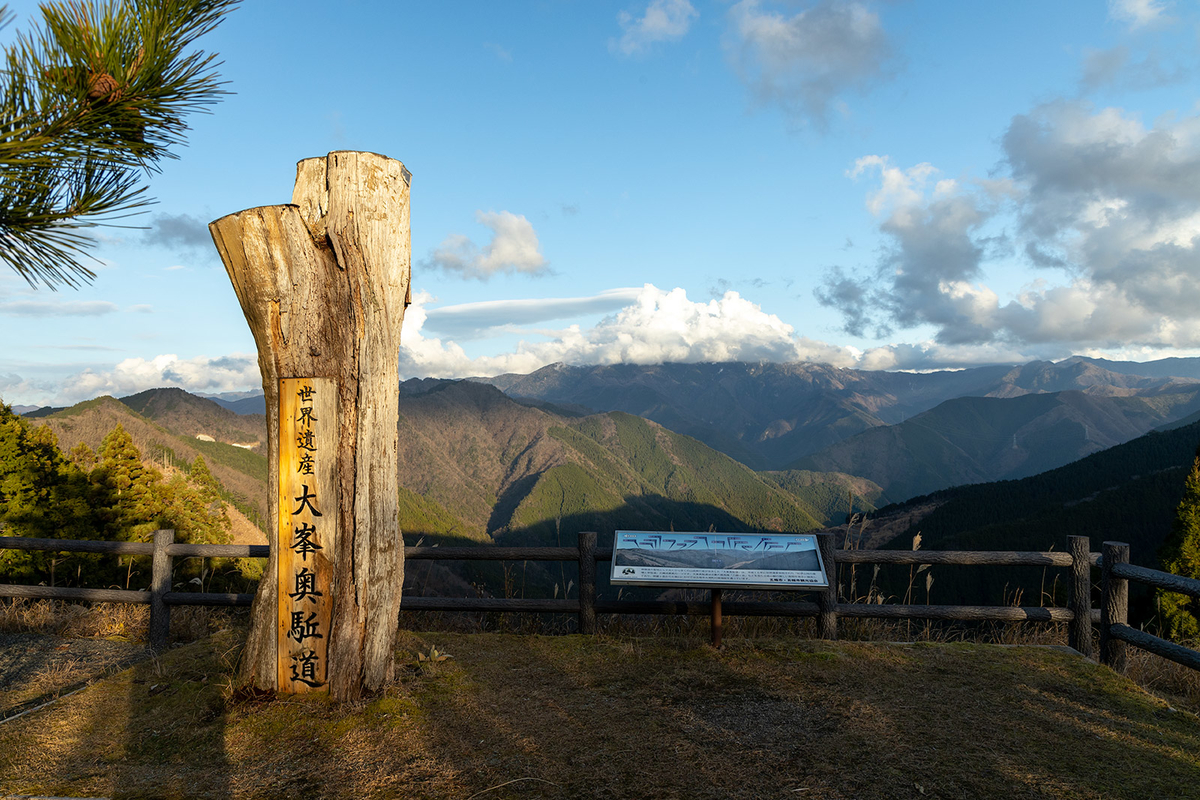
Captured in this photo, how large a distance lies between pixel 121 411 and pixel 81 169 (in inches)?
3662

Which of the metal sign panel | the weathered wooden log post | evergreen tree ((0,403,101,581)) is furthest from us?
evergreen tree ((0,403,101,581))

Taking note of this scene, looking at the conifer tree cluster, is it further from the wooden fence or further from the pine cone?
the pine cone

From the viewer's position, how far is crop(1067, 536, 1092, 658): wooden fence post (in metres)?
5.98

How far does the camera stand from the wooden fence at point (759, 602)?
5840 millimetres

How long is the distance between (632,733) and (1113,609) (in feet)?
15.6

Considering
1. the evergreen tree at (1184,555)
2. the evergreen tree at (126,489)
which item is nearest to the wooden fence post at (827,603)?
the evergreen tree at (1184,555)

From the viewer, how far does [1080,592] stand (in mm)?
6031

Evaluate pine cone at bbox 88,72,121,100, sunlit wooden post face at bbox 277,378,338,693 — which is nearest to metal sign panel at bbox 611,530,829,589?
sunlit wooden post face at bbox 277,378,338,693

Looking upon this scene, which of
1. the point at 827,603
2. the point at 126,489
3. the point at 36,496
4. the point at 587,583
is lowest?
the point at 126,489

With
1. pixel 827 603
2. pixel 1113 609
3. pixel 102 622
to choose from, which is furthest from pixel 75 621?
pixel 1113 609

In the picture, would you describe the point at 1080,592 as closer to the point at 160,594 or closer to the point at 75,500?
the point at 160,594

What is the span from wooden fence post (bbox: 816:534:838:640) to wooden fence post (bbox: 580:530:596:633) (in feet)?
7.19

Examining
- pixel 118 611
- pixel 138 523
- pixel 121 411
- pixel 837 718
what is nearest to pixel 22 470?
pixel 138 523

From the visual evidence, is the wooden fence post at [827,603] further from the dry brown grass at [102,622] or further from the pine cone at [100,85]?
the dry brown grass at [102,622]
